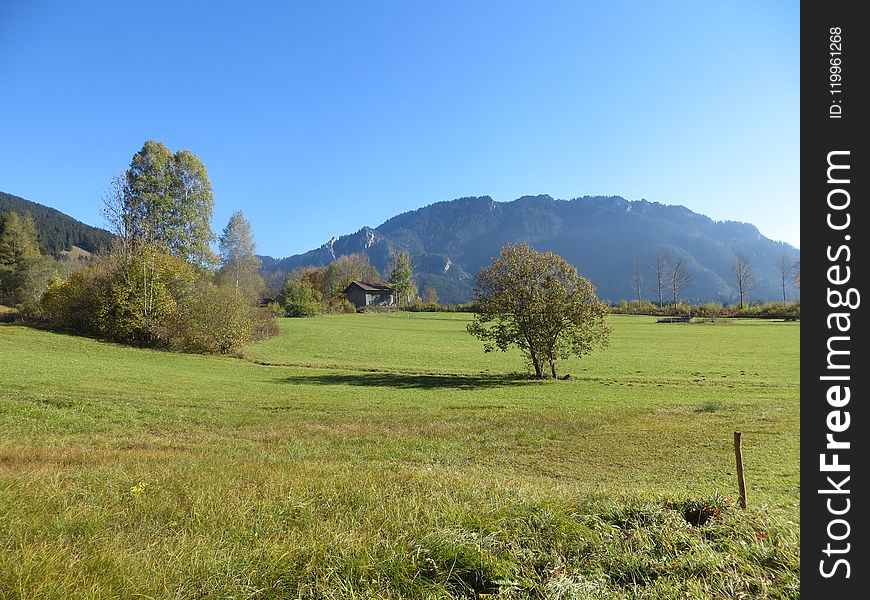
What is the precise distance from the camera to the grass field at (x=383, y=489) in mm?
3342

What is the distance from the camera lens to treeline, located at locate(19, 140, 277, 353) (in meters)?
33.2

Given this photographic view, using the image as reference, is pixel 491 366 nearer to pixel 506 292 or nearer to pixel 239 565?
pixel 506 292

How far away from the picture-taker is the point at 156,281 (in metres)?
34.1

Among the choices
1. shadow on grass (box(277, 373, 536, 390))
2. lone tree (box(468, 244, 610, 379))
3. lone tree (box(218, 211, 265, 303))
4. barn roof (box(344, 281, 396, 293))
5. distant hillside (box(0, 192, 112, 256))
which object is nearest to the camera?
shadow on grass (box(277, 373, 536, 390))

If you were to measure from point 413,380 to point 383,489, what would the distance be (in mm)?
20513

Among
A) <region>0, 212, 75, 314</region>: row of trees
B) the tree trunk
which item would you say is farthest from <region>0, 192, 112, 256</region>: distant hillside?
the tree trunk

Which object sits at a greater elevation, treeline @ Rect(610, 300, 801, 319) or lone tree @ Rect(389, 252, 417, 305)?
lone tree @ Rect(389, 252, 417, 305)

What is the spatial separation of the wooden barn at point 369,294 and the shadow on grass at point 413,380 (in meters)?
80.0

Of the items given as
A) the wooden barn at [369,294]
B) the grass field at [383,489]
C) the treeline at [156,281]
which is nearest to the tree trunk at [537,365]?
the grass field at [383,489]

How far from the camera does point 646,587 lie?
3309 millimetres

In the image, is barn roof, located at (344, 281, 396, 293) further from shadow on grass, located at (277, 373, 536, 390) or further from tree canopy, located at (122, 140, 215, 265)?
shadow on grass, located at (277, 373, 536, 390)

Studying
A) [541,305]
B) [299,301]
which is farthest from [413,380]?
[299,301]

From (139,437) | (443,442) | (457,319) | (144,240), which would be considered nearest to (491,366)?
(443,442)

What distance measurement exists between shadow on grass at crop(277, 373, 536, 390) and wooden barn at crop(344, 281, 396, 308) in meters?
80.0
